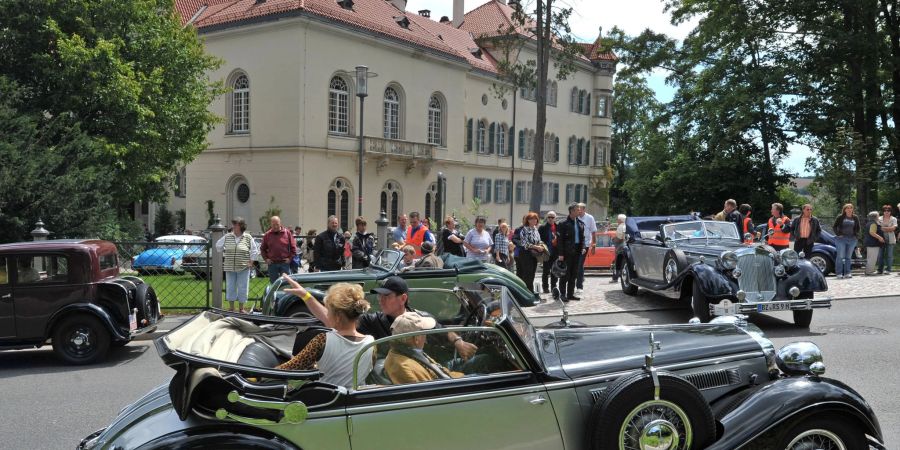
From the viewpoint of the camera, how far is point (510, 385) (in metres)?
3.74

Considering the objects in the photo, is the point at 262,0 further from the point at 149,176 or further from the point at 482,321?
the point at 482,321

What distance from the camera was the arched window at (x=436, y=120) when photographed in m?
42.3

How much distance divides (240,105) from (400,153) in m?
9.26

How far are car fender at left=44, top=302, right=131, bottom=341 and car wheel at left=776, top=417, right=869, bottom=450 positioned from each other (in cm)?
782

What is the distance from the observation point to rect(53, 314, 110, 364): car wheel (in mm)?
8422

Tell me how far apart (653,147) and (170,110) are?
25.7 m

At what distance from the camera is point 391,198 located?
Answer: 1577 inches

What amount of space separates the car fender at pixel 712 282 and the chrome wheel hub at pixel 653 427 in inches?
267

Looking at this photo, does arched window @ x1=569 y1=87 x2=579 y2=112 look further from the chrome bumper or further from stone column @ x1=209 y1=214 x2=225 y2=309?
Answer: the chrome bumper

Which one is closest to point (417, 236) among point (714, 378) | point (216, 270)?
point (216, 270)

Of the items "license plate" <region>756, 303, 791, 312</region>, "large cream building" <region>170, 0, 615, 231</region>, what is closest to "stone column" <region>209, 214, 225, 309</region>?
"license plate" <region>756, 303, 791, 312</region>

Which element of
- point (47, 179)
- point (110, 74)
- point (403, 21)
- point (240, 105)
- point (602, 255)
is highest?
point (403, 21)

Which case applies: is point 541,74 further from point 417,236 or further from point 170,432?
point 170,432

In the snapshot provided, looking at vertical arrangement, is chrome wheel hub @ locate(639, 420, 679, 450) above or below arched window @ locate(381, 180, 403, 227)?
below
